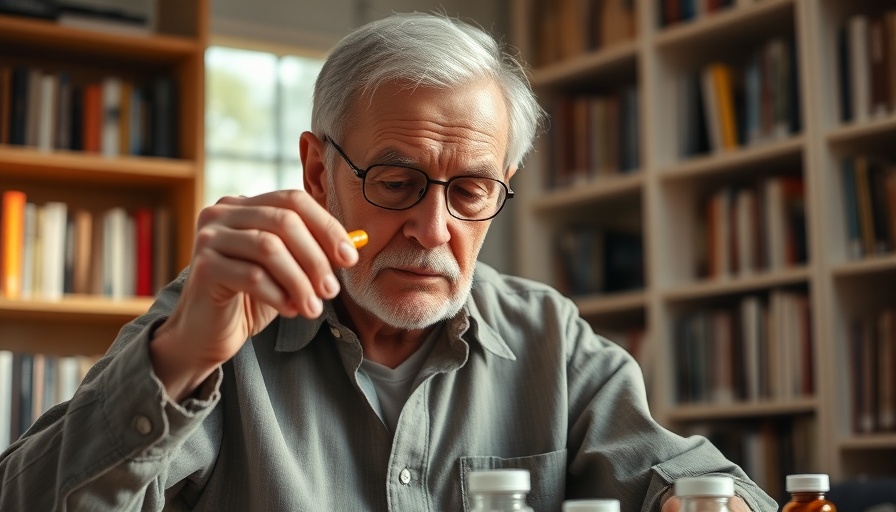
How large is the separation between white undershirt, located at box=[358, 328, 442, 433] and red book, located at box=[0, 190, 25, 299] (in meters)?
1.92

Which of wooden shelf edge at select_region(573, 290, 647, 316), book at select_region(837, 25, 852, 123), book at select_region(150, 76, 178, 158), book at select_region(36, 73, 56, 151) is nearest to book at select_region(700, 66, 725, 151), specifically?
book at select_region(837, 25, 852, 123)

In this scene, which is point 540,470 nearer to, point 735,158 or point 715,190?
point 735,158

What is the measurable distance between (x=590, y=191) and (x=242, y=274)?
2.82 meters

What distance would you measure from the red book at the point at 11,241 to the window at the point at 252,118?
693mm

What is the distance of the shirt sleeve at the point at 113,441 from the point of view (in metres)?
1.03

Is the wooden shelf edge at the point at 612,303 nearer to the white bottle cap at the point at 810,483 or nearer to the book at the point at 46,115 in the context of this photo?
the book at the point at 46,115

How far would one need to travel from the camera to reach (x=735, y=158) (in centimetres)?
324

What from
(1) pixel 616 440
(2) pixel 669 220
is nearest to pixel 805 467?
(2) pixel 669 220

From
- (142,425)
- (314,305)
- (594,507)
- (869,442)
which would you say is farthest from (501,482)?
(869,442)

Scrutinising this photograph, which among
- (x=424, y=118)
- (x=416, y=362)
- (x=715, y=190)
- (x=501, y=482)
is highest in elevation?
(x=715, y=190)

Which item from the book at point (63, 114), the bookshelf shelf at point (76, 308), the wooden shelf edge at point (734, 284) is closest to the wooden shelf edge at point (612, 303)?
the wooden shelf edge at point (734, 284)

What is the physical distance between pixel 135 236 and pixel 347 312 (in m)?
1.94

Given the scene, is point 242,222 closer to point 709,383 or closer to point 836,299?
point 836,299

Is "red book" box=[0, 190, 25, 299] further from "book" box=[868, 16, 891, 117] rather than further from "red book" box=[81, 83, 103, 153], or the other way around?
"book" box=[868, 16, 891, 117]
